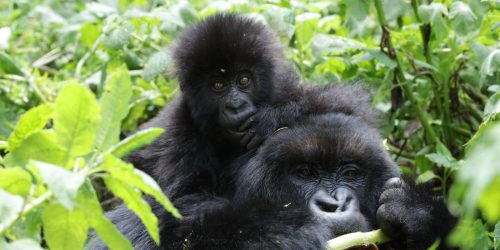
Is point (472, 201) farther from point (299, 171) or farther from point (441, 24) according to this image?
point (441, 24)

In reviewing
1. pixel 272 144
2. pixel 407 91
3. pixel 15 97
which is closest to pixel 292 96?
pixel 272 144

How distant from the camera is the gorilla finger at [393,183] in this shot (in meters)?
3.23

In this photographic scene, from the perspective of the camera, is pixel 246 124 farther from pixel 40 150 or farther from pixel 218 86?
pixel 40 150

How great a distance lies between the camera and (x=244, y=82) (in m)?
4.07

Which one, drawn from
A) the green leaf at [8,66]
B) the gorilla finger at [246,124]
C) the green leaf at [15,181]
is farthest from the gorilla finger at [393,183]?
the green leaf at [8,66]

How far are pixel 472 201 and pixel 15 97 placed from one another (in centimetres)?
430

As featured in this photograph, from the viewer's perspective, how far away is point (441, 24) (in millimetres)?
4008

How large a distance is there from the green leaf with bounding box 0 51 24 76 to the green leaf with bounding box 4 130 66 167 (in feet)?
9.63

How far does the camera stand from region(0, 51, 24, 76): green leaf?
4785mm

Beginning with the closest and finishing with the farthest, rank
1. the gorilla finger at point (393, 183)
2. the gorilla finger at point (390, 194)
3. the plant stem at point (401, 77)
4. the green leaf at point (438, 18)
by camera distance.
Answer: the gorilla finger at point (390, 194), the gorilla finger at point (393, 183), the green leaf at point (438, 18), the plant stem at point (401, 77)

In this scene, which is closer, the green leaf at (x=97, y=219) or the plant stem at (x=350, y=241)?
the green leaf at (x=97, y=219)

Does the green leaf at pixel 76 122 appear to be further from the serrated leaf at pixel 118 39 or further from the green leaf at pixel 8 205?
the serrated leaf at pixel 118 39

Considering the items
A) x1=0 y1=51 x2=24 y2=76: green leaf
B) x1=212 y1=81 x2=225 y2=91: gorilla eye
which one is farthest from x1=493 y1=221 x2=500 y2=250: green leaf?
x1=0 y1=51 x2=24 y2=76: green leaf

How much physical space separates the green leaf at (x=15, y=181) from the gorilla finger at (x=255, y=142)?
1867mm
